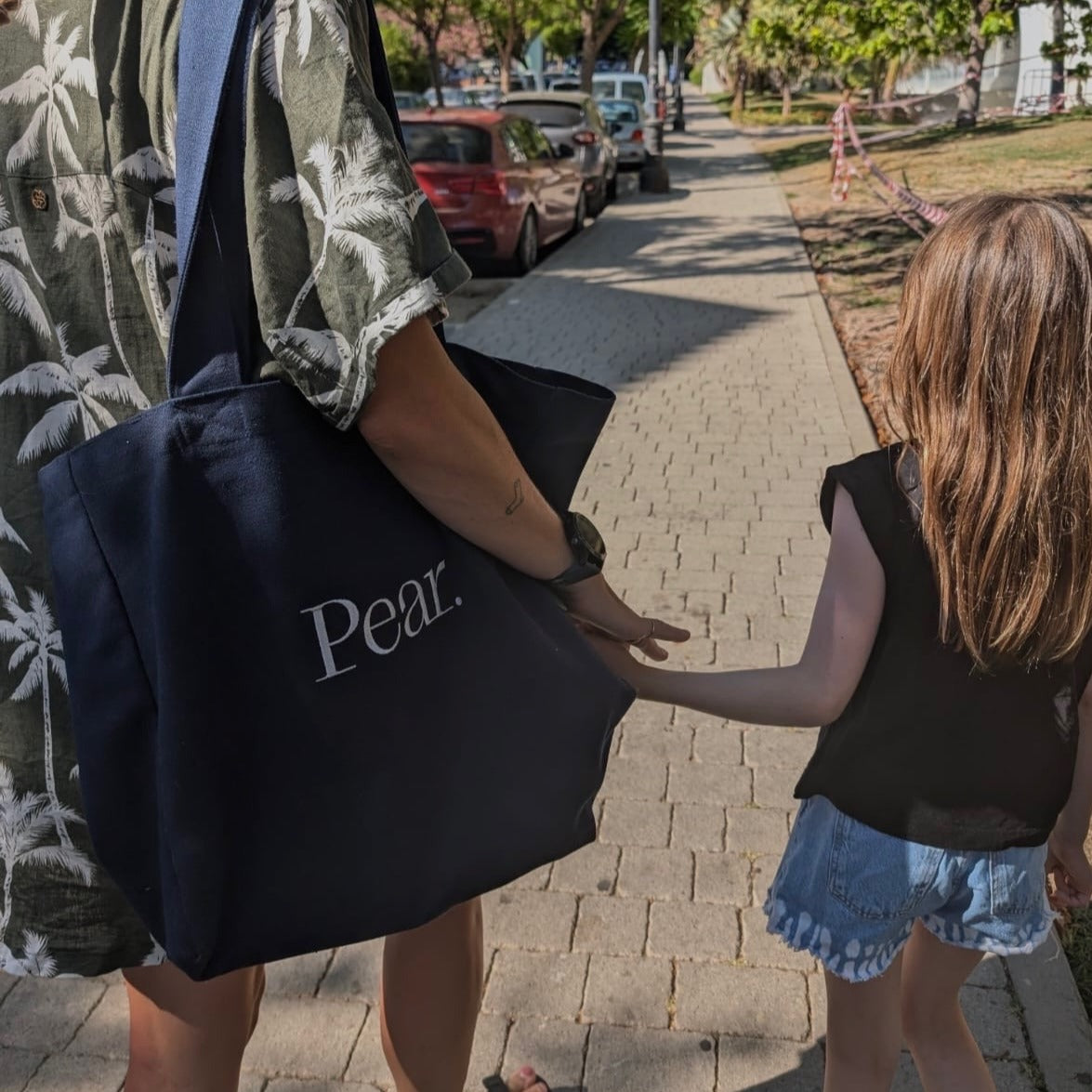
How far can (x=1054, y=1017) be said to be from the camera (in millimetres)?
2705

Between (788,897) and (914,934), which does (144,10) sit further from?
(914,934)

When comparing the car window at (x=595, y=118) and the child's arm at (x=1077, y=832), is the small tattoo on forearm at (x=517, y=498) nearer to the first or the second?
the child's arm at (x=1077, y=832)

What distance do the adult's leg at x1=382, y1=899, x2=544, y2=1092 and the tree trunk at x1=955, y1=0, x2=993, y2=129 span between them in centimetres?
2189

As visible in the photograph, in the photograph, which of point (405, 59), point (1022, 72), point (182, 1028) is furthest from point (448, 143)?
point (405, 59)

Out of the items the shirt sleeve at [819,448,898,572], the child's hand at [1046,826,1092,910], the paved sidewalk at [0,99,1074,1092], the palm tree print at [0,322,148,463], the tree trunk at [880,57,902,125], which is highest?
the palm tree print at [0,322,148,463]

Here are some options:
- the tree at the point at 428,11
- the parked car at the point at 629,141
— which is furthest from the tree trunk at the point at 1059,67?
the tree at the point at 428,11

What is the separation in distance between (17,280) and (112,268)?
0.11 meters

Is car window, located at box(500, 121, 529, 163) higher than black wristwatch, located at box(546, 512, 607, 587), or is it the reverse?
black wristwatch, located at box(546, 512, 607, 587)

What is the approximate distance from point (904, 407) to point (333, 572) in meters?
0.91

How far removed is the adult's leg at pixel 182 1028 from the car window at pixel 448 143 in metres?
11.7

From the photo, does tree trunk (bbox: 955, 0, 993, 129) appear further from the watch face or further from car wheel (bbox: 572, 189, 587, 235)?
the watch face

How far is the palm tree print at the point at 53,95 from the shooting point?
1.33 meters

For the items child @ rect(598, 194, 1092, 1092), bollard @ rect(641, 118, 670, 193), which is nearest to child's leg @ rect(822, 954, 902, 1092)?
child @ rect(598, 194, 1092, 1092)

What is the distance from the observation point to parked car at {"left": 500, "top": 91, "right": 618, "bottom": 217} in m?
17.9
